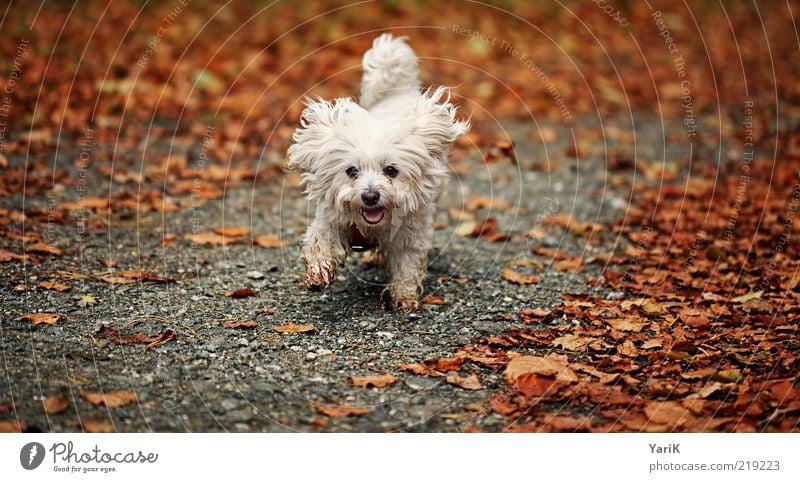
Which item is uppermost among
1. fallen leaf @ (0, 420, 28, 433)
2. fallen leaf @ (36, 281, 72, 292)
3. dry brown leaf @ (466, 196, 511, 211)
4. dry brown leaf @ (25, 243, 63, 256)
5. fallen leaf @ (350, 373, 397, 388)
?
dry brown leaf @ (466, 196, 511, 211)

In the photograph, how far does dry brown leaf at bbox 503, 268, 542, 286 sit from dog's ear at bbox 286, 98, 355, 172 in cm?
181

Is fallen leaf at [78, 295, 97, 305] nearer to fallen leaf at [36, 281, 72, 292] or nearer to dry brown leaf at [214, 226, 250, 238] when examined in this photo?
fallen leaf at [36, 281, 72, 292]

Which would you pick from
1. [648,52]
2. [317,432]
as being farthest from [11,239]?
[648,52]

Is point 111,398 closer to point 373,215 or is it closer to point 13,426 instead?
point 13,426

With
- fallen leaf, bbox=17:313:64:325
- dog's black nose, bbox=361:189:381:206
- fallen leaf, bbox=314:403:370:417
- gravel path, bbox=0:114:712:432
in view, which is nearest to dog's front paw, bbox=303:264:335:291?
gravel path, bbox=0:114:712:432

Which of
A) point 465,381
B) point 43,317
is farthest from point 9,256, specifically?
point 465,381

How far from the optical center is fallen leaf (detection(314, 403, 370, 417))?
13.3 feet

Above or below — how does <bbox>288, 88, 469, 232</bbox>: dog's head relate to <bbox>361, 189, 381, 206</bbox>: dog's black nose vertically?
above

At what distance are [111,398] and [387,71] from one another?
10.0ft

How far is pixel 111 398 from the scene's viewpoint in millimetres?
3998

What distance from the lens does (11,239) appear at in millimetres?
5957

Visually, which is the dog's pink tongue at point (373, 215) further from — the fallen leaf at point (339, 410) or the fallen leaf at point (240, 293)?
the fallen leaf at point (339, 410)

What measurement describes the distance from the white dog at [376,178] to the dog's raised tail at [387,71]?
0.86ft
